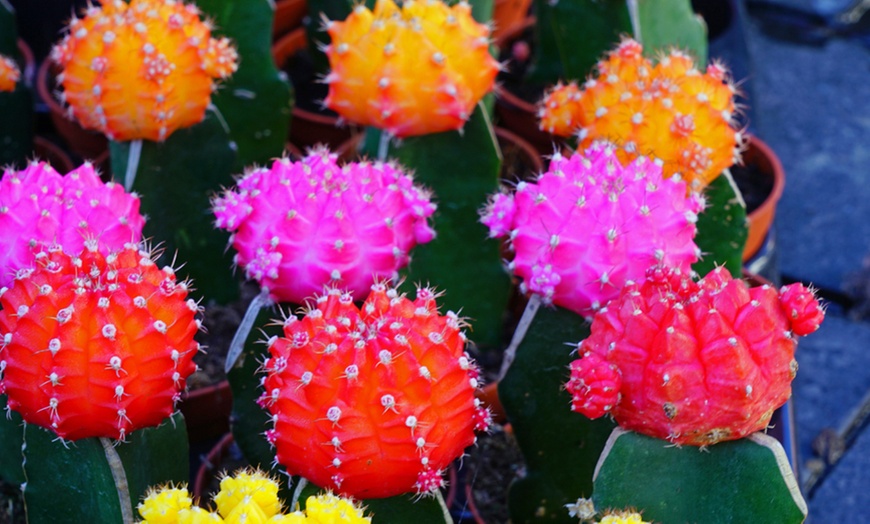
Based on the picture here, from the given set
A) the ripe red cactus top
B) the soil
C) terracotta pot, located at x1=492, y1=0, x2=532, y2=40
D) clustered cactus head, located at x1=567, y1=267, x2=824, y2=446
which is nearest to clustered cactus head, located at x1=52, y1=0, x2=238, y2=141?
the ripe red cactus top

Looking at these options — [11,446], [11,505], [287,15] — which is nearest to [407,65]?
[11,446]

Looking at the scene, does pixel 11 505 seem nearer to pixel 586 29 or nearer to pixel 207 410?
pixel 207 410

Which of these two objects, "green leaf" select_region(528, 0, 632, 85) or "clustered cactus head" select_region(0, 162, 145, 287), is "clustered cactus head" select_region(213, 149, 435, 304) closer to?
"clustered cactus head" select_region(0, 162, 145, 287)

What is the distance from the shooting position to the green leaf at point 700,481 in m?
1.00

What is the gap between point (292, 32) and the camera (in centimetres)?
274

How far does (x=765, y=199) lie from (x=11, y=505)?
1607 millimetres

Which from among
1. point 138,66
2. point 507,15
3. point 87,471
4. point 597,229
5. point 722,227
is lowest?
point 507,15

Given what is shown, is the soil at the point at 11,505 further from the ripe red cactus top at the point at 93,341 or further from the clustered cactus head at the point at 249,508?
the clustered cactus head at the point at 249,508

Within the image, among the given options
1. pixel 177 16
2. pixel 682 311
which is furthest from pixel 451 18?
pixel 682 311

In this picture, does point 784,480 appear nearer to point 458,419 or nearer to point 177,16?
point 458,419

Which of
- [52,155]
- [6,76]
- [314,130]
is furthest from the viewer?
[314,130]

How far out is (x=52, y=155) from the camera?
2191 mm

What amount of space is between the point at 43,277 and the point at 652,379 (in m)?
0.62

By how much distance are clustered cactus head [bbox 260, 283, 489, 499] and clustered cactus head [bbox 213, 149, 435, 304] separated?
159mm
